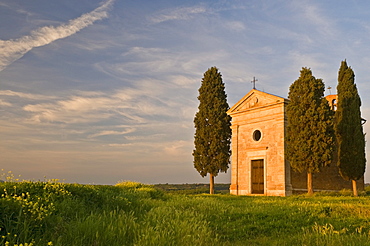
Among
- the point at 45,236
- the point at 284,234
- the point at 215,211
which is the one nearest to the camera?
the point at 45,236

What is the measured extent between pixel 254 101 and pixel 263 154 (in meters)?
4.77

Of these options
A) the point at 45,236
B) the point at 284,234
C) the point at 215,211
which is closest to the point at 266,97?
the point at 215,211

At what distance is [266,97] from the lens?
28141 millimetres

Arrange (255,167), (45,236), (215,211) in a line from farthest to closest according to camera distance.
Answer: (255,167) < (215,211) < (45,236)

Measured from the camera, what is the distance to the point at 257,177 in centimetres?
2820

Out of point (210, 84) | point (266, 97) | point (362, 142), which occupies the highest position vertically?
point (210, 84)

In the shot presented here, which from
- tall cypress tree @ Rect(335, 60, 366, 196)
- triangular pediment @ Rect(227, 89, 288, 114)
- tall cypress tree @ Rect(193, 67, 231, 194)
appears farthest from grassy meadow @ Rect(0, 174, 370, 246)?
tall cypress tree @ Rect(193, 67, 231, 194)

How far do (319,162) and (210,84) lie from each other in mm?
13119

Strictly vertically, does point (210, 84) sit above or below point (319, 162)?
above

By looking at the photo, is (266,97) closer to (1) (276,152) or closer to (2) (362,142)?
(1) (276,152)

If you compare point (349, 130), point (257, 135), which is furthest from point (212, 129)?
point (349, 130)

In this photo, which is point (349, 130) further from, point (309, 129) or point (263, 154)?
point (263, 154)

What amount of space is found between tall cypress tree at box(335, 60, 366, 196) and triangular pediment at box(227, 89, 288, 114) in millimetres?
4869

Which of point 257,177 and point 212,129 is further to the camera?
point 212,129
